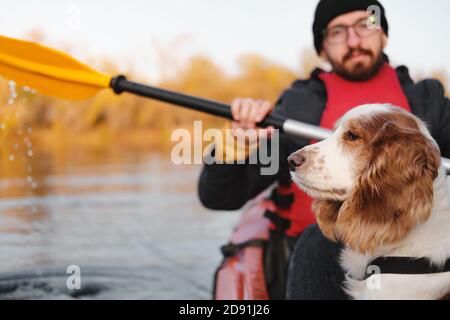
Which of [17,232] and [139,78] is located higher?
[139,78]

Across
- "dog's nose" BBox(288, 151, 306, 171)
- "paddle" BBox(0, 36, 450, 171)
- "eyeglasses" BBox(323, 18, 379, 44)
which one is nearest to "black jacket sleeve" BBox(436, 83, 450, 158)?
"eyeglasses" BBox(323, 18, 379, 44)

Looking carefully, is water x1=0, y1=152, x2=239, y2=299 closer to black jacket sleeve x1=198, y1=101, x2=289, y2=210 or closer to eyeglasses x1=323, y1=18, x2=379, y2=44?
black jacket sleeve x1=198, y1=101, x2=289, y2=210

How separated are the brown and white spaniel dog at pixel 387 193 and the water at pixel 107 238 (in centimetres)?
211

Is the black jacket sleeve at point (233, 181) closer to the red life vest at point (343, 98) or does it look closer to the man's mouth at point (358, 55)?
the red life vest at point (343, 98)

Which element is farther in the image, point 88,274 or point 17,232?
point 17,232

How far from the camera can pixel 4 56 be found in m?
3.52

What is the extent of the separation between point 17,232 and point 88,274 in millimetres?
1488

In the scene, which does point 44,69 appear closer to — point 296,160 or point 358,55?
point 358,55

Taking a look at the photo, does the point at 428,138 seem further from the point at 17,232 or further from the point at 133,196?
the point at 133,196

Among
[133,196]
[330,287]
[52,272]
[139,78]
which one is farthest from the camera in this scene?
[139,78]

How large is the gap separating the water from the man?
120 cm

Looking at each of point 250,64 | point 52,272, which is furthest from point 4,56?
point 250,64

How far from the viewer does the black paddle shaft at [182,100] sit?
2.74 m

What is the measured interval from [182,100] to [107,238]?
2.97 metres
